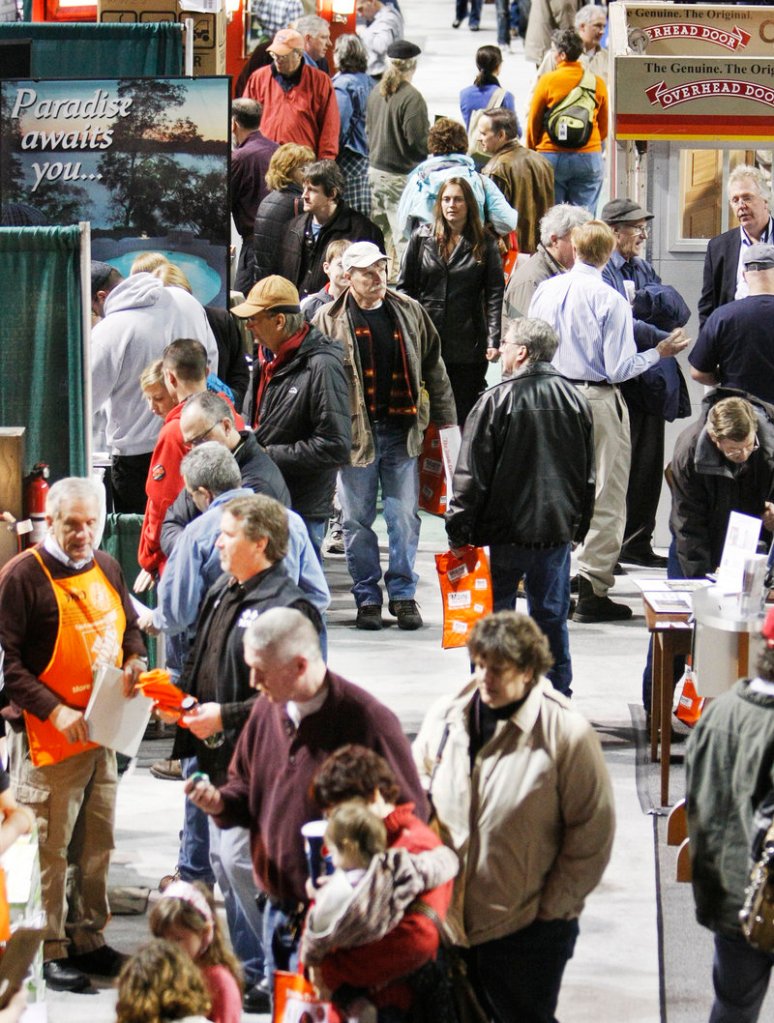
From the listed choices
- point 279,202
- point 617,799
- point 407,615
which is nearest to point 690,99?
point 279,202

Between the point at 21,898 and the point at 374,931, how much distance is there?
4.65 ft

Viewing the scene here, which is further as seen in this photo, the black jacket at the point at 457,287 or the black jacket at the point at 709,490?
the black jacket at the point at 457,287

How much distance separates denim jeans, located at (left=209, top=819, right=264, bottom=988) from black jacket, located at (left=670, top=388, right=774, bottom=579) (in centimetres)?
270

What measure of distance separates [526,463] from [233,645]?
2414 millimetres

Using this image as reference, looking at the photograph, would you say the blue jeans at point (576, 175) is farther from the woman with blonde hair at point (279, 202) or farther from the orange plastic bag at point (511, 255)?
the woman with blonde hair at point (279, 202)

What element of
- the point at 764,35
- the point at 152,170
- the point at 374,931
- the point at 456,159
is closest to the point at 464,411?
the point at 456,159

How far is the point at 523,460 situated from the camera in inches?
309

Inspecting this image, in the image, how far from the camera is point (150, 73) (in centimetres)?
1177

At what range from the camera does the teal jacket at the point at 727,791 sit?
4.96m

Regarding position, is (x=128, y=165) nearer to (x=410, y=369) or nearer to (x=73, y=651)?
(x=410, y=369)

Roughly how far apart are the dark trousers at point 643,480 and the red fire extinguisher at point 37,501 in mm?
4397

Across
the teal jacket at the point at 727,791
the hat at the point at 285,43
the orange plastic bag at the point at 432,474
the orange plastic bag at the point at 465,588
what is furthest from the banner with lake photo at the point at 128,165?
the teal jacket at the point at 727,791

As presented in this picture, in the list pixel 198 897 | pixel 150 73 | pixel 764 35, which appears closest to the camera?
pixel 198 897

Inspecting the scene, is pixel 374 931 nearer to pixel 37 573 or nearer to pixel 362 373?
pixel 37 573
